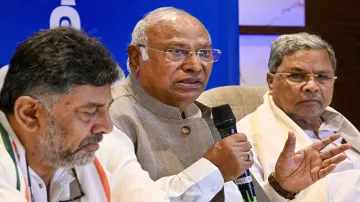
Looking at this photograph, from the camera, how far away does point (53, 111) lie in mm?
1636

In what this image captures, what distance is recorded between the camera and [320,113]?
2893 millimetres

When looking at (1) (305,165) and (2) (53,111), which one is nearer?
(2) (53,111)

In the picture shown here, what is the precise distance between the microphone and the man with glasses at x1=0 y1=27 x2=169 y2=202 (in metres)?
0.42

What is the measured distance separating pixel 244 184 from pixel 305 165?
0.44m

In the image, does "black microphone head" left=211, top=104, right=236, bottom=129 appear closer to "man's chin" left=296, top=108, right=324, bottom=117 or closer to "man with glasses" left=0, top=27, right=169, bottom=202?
"man with glasses" left=0, top=27, right=169, bottom=202

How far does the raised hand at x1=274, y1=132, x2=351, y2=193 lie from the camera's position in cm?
241

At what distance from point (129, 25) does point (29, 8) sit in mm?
450

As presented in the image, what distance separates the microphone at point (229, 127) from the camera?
2.00m

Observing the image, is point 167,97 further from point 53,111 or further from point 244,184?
point 53,111

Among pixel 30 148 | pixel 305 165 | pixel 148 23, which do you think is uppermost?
pixel 148 23

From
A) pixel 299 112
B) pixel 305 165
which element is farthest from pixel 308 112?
pixel 305 165

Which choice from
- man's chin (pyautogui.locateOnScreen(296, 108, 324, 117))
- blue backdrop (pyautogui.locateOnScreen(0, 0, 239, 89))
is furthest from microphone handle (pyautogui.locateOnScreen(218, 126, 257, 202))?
blue backdrop (pyautogui.locateOnScreen(0, 0, 239, 89))

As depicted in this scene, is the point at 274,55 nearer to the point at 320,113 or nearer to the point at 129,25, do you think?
the point at 320,113

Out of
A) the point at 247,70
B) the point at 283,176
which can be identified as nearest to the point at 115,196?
the point at 283,176
